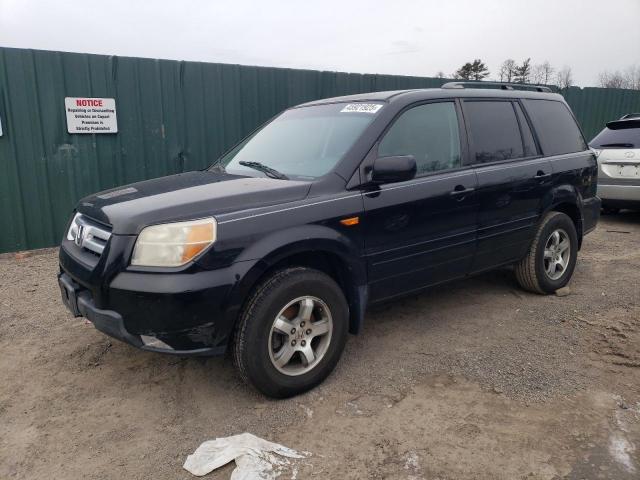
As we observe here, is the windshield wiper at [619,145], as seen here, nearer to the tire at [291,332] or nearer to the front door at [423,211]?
the front door at [423,211]

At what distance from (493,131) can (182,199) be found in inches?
103

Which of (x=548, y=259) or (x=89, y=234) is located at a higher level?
(x=89, y=234)

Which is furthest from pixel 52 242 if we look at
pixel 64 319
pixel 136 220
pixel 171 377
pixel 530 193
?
pixel 530 193

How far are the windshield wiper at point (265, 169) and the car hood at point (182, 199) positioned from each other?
9 centimetres

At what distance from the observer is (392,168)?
312 centimetres

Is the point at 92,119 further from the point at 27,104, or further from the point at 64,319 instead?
the point at 64,319

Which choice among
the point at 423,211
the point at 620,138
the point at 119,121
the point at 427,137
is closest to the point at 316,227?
the point at 423,211

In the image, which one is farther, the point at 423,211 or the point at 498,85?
the point at 498,85

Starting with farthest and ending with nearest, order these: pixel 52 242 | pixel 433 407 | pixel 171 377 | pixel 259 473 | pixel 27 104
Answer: pixel 52 242 < pixel 27 104 < pixel 171 377 < pixel 433 407 < pixel 259 473

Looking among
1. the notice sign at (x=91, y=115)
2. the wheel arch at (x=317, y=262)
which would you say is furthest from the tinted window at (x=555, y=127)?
the notice sign at (x=91, y=115)

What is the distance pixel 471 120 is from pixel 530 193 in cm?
87

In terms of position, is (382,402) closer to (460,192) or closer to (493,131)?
(460,192)

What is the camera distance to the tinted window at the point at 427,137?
348 cm

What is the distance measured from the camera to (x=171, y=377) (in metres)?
3.30
